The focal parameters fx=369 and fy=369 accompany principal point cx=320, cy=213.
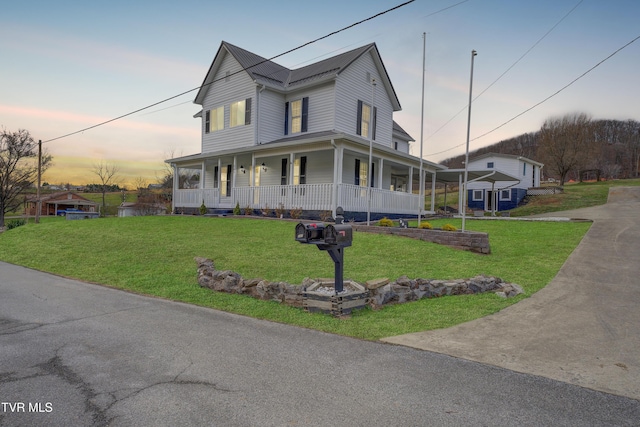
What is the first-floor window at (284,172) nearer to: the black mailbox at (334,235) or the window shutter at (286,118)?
the window shutter at (286,118)

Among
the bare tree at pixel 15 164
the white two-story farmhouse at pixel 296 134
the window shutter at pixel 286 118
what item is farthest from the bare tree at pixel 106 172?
the window shutter at pixel 286 118

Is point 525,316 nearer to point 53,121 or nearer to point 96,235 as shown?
point 96,235

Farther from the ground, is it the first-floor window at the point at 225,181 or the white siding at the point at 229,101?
the white siding at the point at 229,101

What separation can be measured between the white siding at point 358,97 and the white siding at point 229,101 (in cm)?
483

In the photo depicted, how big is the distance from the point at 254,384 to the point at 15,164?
51.6 meters

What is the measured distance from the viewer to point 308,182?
2002cm

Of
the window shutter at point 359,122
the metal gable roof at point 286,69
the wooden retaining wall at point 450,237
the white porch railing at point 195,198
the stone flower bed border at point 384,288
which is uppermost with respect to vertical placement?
the metal gable roof at point 286,69

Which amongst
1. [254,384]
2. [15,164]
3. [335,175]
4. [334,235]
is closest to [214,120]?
[335,175]

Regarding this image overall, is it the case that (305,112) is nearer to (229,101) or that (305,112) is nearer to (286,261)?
(229,101)

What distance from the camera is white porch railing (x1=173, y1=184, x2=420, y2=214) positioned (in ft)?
53.3

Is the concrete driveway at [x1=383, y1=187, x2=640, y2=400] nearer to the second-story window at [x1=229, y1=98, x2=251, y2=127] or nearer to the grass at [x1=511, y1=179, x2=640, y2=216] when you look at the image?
the second-story window at [x1=229, y1=98, x2=251, y2=127]

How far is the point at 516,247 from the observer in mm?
11531

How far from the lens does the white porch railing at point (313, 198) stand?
1625 cm

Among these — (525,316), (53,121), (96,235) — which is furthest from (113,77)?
(525,316)
